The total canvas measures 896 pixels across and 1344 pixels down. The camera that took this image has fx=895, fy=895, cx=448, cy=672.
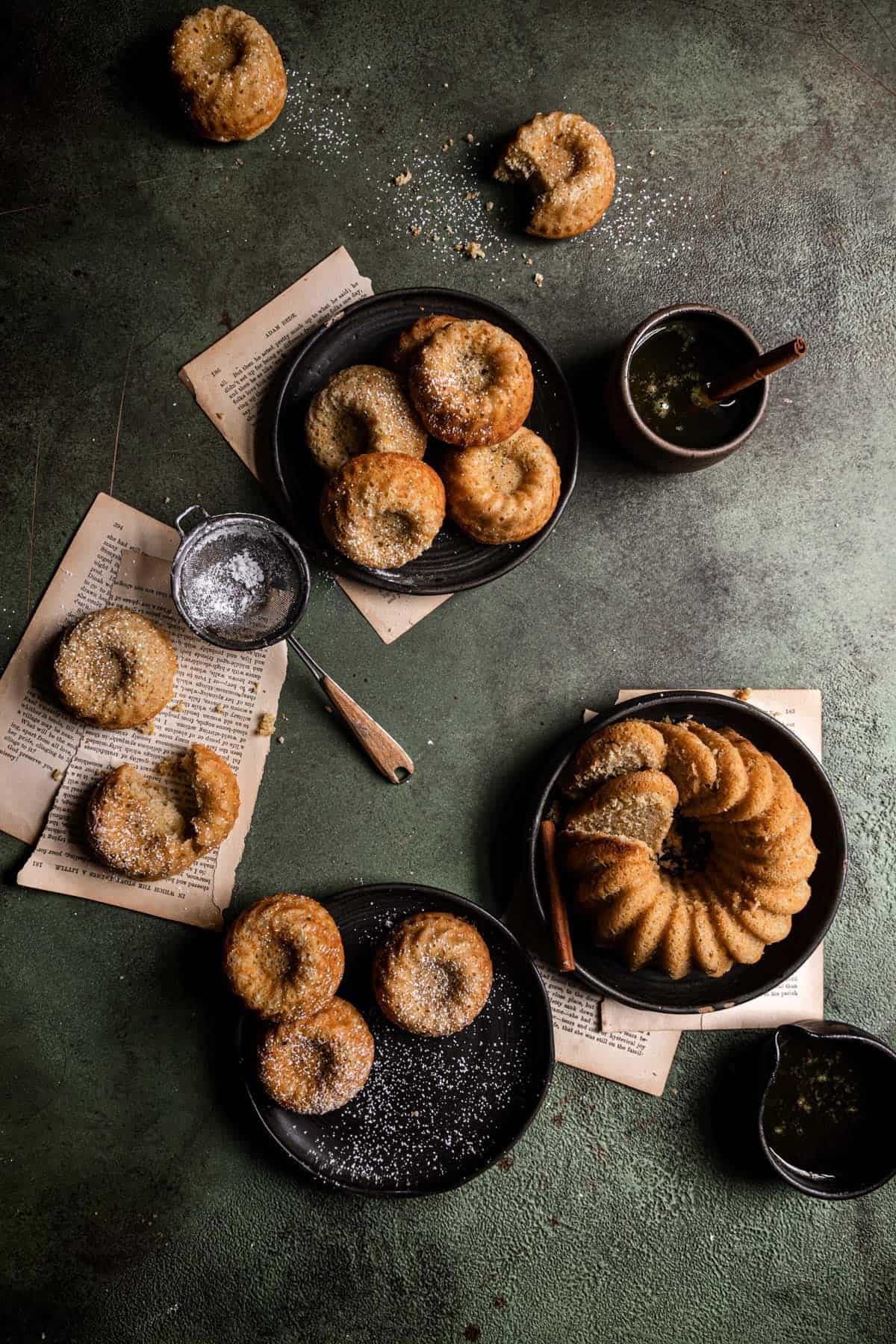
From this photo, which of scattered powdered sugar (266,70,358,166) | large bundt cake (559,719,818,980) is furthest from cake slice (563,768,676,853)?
scattered powdered sugar (266,70,358,166)

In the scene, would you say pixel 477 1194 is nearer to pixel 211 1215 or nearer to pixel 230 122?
pixel 211 1215

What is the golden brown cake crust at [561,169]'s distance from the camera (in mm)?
→ 2150

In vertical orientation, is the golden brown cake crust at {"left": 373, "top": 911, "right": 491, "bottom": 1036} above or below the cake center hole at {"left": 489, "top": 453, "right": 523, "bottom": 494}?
below

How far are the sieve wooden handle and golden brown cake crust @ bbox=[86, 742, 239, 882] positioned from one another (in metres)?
0.31

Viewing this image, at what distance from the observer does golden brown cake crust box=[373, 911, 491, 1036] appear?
2.06m

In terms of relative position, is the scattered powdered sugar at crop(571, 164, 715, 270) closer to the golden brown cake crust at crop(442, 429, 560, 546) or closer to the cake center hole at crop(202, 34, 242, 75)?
the golden brown cake crust at crop(442, 429, 560, 546)

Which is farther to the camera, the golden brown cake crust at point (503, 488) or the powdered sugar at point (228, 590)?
the powdered sugar at point (228, 590)

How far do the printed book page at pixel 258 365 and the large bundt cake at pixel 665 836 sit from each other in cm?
61

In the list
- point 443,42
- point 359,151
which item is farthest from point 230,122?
point 443,42

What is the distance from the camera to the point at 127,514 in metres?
2.21

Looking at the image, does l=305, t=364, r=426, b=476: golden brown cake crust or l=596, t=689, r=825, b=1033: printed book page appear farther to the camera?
l=596, t=689, r=825, b=1033: printed book page

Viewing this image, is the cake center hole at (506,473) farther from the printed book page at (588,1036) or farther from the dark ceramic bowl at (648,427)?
the printed book page at (588,1036)

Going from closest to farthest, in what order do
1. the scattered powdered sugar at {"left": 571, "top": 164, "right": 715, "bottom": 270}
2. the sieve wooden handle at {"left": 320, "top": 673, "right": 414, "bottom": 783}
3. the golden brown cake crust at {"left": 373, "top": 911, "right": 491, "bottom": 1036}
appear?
the golden brown cake crust at {"left": 373, "top": 911, "right": 491, "bottom": 1036}
the sieve wooden handle at {"left": 320, "top": 673, "right": 414, "bottom": 783}
the scattered powdered sugar at {"left": 571, "top": 164, "right": 715, "bottom": 270}

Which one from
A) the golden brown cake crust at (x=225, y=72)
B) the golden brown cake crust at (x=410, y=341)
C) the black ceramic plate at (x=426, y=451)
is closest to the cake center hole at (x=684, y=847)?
the black ceramic plate at (x=426, y=451)
